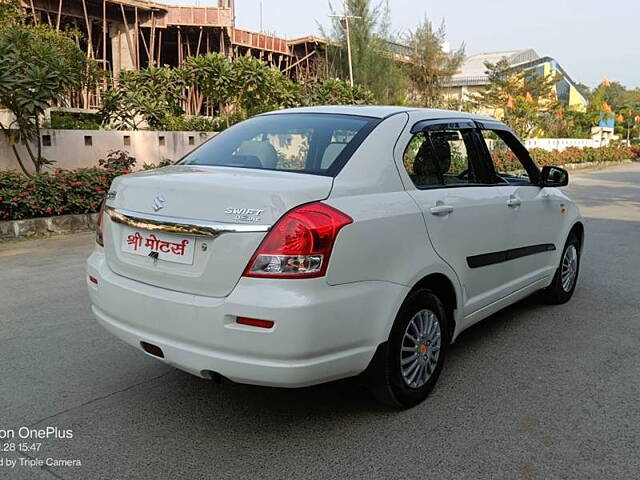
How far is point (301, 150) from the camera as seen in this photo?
350 centimetres

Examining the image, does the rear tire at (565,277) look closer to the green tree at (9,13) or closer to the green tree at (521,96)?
the green tree at (9,13)

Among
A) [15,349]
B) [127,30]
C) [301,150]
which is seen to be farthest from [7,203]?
[127,30]

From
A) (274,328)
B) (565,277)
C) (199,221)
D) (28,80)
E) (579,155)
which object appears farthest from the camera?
(579,155)

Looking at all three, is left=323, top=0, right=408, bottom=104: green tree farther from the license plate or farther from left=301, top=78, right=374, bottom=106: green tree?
the license plate

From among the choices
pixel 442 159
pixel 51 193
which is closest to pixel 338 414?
pixel 442 159

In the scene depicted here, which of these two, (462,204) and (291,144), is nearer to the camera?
(291,144)

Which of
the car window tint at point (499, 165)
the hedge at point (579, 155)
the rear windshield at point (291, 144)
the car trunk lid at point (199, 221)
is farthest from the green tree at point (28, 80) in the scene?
the hedge at point (579, 155)

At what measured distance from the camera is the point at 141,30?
958 inches

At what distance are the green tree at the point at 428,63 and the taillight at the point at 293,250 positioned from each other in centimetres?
3342

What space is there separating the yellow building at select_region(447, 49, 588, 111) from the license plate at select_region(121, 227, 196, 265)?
121 feet

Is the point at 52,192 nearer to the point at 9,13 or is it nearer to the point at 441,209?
the point at 9,13

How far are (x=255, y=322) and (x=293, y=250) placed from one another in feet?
1.18

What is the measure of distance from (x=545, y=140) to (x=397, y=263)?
31.0 m

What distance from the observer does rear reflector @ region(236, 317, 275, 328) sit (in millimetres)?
2664
